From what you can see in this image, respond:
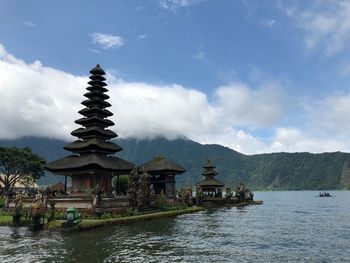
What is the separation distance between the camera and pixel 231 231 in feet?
119

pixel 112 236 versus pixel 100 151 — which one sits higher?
pixel 100 151

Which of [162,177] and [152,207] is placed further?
[162,177]

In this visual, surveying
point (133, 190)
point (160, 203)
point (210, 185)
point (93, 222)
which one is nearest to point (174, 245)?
point (93, 222)

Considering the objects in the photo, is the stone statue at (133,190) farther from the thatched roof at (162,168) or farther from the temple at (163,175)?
the temple at (163,175)

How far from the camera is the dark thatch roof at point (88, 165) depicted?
48.4 m

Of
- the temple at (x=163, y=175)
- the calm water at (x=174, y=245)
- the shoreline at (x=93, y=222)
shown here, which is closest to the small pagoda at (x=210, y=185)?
the temple at (x=163, y=175)

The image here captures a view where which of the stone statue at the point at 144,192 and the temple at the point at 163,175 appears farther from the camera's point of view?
the temple at the point at 163,175

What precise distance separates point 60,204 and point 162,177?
2627 cm

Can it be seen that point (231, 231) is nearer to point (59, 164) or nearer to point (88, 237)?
point (88, 237)

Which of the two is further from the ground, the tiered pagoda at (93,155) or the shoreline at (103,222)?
the tiered pagoda at (93,155)

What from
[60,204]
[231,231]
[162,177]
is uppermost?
[162,177]

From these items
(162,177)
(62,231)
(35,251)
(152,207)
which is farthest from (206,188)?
(35,251)

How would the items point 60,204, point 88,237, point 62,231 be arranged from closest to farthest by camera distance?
point 88,237 < point 62,231 < point 60,204

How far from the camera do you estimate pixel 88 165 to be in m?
48.1
